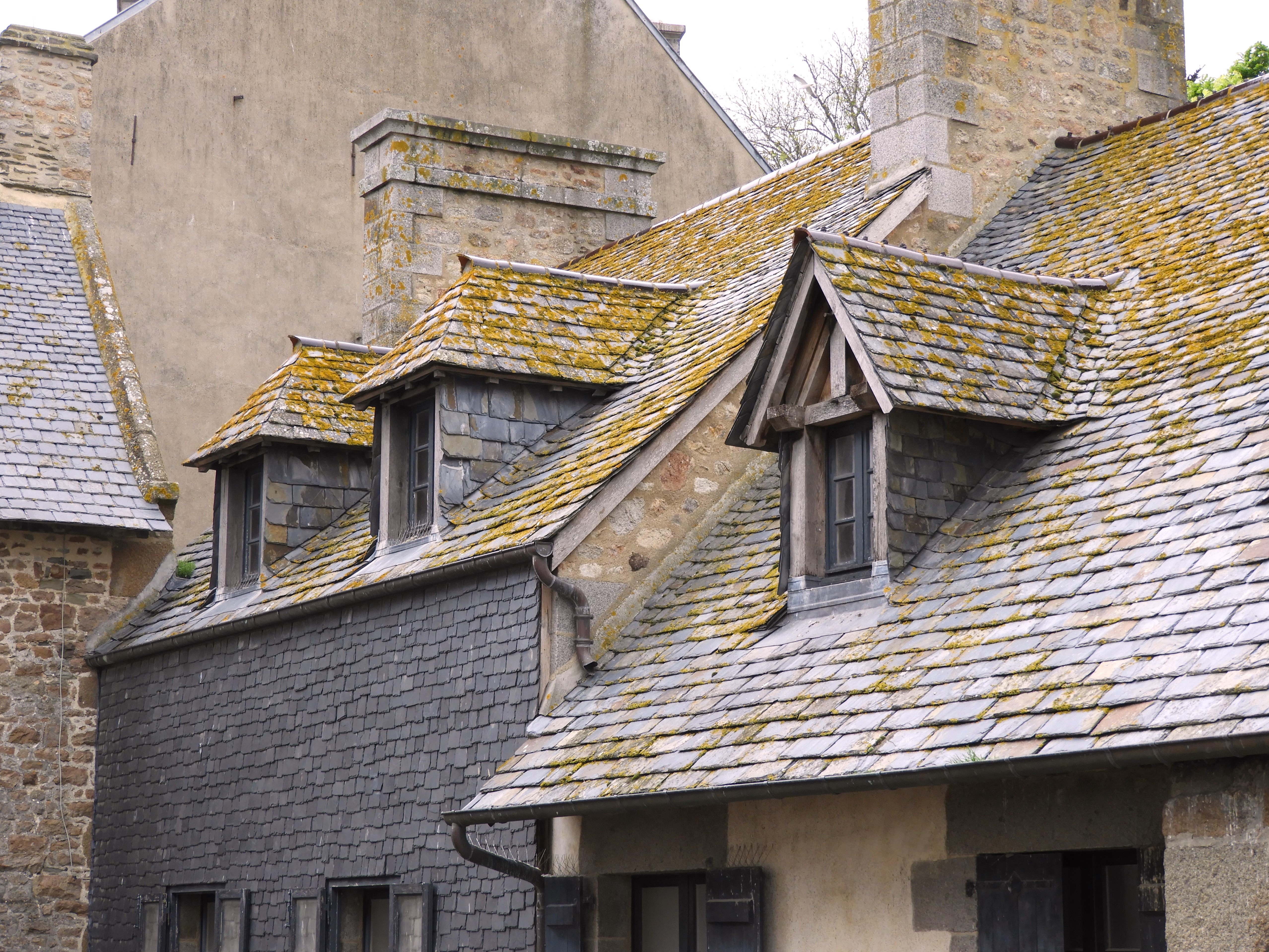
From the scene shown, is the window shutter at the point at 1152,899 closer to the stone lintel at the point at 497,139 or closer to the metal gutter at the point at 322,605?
the metal gutter at the point at 322,605

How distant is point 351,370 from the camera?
14883 millimetres

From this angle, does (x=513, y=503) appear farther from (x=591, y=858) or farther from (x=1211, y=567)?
(x=1211, y=567)

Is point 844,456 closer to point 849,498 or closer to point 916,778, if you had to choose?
point 849,498

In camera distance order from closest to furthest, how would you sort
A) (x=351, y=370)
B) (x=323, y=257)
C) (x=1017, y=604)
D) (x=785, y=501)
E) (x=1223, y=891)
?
(x=1223, y=891)
(x=1017, y=604)
(x=785, y=501)
(x=351, y=370)
(x=323, y=257)

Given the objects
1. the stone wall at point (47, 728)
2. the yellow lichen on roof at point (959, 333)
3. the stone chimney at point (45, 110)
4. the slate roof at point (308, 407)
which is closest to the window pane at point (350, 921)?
the slate roof at point (308, 407)

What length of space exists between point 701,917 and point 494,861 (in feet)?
3.89

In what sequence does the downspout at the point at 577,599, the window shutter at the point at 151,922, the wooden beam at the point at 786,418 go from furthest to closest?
the window shutter at the point at 151,922 → the downspout at the point at 577,599 → the wooden beam at the point at 786,418

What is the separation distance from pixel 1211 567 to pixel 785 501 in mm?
2630

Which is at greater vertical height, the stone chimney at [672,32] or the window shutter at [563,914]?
the stone chimney at [672,32]

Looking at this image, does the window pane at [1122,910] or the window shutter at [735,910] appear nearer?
the window pane at [1122,910]

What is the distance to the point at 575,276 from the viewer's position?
1282 cm

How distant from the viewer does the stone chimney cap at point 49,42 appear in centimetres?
1838

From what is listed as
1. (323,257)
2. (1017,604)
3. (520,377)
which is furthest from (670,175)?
(1017,604)

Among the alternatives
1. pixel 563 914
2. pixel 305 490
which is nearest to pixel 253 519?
pixel 305 490
